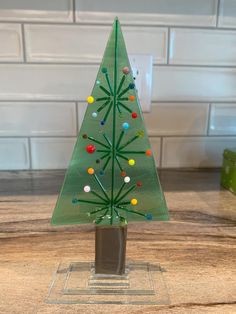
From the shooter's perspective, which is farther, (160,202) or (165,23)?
(165,23)

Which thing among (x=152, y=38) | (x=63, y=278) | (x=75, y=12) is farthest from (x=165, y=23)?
(x=63, y=278)

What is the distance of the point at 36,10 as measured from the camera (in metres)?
0.79

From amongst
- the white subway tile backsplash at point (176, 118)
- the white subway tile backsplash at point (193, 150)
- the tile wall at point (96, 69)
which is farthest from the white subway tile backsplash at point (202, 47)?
the white subway tile backsplash at point (193, 150)

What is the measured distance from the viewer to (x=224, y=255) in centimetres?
48

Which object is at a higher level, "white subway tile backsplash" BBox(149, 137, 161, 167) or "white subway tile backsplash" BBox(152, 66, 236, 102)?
"white subway tile backsplash" BBox(152, 66, 236, 102)

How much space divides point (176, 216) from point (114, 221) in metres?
0.27

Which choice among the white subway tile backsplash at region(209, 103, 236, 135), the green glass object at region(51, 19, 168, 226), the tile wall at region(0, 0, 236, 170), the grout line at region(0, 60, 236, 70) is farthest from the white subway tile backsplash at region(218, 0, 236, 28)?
the green glass object at region(51, 19, 168, 226)

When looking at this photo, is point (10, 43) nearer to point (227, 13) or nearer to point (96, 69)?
point (96, 69)

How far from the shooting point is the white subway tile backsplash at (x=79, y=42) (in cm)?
81

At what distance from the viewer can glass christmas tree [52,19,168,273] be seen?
37 centimetres

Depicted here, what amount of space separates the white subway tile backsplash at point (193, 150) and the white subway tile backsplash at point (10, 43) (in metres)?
0.49

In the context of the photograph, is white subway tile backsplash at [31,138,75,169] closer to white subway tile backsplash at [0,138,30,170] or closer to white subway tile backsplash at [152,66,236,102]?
white subway tile backsplash at [0,138,30,170]

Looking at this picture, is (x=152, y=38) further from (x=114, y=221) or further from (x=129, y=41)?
(x=114, y=221)

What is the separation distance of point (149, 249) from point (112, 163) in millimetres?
191
